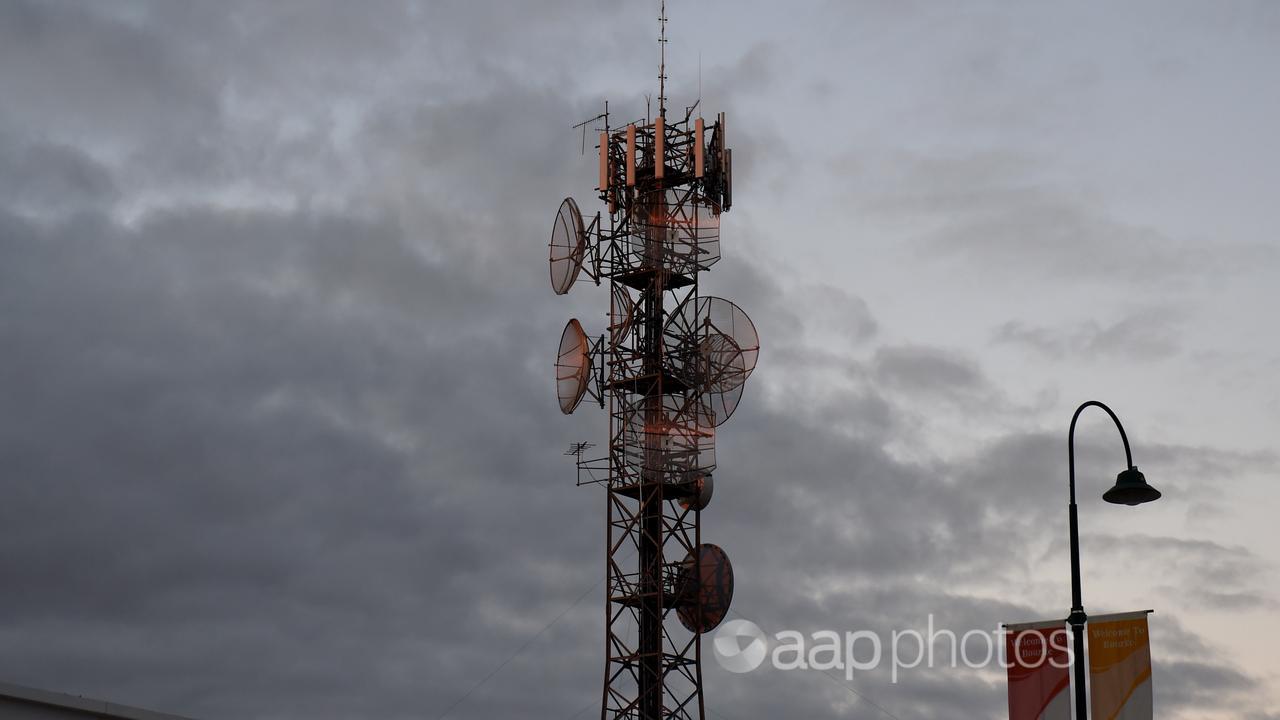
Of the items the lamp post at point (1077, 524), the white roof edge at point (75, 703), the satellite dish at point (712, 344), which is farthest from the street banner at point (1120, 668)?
the satellite dish at point (712, 344)

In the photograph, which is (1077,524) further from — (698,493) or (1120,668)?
(698,493)

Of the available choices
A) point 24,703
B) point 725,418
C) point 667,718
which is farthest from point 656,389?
point 24,703

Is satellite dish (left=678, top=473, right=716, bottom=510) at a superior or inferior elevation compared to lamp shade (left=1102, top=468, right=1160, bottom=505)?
superior

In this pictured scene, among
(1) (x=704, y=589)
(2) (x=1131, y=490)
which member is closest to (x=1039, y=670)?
(2) (x=1131, y=490)

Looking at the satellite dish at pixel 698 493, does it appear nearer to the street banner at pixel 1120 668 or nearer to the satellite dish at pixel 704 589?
the satellite dish at pixel 704 589

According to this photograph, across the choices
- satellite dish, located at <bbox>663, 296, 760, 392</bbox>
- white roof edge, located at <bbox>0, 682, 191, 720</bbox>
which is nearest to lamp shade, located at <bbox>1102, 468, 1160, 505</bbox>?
white roof edge, located at <bbox>0, 682, 191, 720</bbox>

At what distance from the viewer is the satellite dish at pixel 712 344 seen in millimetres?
69438

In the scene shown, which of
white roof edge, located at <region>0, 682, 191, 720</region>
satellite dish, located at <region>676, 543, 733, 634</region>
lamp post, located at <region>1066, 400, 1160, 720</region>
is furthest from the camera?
satellite dish, located at <region>676, 543, 733, 634</region>

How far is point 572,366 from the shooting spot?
231 feet

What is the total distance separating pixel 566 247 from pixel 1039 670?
39214 mm

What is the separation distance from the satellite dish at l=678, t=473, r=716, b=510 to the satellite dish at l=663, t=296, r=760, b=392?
346 cm

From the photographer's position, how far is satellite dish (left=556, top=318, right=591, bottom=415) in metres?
69.8

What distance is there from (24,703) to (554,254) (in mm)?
35490

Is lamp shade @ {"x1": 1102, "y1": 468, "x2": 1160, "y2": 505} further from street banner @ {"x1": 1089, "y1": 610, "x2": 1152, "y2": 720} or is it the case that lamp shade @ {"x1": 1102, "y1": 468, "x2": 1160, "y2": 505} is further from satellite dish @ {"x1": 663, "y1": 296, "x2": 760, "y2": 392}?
satellite dish @ {"x1": 663, "y1": 296, "x2": 760, "y2": 392}
